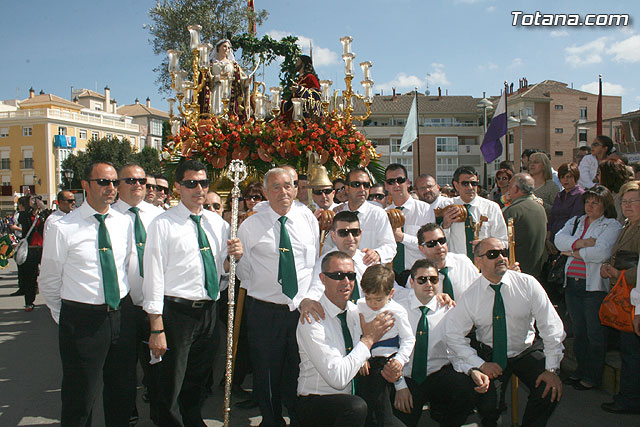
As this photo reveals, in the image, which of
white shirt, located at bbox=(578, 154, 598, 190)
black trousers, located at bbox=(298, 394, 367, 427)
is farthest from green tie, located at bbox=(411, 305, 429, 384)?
white shirt, located at bbox=(578, 154, 598, 190)

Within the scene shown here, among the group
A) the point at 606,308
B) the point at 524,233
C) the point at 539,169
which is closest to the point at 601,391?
the point at 606,308

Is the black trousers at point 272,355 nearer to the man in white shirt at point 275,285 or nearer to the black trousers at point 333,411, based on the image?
the man in white shirt at point 275,285

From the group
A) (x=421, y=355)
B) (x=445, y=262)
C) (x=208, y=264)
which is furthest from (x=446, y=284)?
(x=208, y=264)

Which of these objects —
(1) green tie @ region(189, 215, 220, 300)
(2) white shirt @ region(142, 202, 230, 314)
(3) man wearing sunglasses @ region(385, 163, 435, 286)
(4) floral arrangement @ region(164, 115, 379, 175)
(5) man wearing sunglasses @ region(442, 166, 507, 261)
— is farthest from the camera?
(4) floral arrangement @ region(164, 115, 379, 175)

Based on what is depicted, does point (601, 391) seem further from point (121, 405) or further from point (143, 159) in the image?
point (143, 159)

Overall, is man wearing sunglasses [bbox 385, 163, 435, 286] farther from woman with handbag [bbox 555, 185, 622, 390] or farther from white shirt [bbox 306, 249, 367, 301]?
woman with handbag [bbox 555, 185, 622, 390]

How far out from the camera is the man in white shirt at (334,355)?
139 inches

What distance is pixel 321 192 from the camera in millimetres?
6105

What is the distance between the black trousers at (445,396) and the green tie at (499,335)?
0.32 metres

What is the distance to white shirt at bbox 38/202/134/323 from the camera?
382 centimetres

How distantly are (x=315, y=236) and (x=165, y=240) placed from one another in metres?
1.37

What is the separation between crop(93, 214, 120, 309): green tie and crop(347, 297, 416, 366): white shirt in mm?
1770

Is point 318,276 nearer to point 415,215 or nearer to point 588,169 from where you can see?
point 415,215

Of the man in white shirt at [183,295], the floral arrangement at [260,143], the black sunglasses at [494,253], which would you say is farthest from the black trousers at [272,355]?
the floral arrangement at [260,143]
